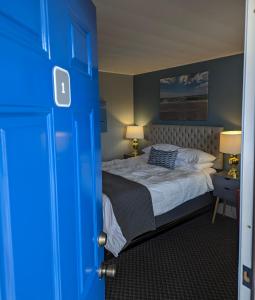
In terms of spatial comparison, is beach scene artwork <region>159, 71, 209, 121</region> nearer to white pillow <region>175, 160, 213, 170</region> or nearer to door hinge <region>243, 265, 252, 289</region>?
white pillow <region>175, 160, 213, 170</region>

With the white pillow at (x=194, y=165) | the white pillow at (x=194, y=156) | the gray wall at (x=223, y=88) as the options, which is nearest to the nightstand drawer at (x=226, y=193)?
the white pillow at (x=194, y=165)

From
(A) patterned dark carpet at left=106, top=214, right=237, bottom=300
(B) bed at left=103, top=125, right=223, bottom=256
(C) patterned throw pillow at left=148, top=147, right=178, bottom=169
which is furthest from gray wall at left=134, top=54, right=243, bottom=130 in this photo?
(A) patterned dark carpet at left=106, top=214, right=237, bottom=300

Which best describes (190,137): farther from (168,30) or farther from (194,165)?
(168,30)

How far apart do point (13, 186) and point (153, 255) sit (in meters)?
2.52

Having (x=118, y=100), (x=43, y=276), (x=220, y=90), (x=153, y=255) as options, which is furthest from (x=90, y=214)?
(x=118, y=100)

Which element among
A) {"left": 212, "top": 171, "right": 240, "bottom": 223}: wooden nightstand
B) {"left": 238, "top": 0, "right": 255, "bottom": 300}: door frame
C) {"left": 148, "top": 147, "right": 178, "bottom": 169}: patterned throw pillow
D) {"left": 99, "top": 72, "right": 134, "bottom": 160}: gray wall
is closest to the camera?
{"left": 238, "top": 0, "right": 255, "bottom": 300}: door frame

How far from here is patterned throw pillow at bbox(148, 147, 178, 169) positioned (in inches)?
152

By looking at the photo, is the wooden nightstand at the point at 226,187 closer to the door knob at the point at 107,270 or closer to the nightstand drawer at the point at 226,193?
the nightstand drawer at the point at 226,193

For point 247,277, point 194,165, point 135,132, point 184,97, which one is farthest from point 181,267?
point 135,132

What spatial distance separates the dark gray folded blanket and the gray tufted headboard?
1.69 meters

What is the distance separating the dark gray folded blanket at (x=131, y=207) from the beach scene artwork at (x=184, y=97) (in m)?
2.00

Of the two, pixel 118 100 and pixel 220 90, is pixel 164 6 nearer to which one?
pixel 220 90

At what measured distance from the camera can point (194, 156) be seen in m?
3.77

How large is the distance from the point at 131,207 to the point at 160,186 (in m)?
0.50
